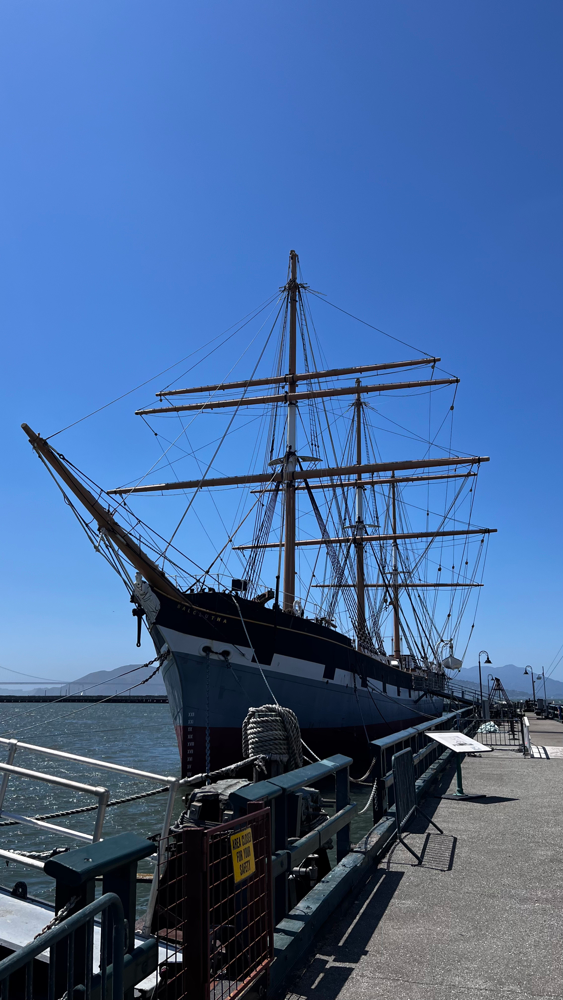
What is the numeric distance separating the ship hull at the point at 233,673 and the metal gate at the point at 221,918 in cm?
1349

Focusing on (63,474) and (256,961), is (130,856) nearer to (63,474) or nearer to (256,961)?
(256,961)

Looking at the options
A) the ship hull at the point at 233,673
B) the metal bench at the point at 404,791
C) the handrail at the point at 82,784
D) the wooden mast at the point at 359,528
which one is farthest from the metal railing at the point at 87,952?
the wooden mast at the point at 359,528

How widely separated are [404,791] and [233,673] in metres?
12.0

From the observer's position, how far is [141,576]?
19.4 m

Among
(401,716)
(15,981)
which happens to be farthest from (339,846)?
(401,716)

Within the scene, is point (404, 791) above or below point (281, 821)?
below

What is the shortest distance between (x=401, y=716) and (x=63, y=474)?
2203cm

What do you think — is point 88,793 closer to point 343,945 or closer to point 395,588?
point 343,945

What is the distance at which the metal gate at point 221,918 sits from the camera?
3330 mm

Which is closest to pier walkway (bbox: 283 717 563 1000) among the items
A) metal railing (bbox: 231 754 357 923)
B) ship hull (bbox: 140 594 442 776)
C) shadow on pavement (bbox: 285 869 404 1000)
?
shadow on pavement (bbox: 285 869 404 1000)

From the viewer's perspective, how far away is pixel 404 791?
26.1 ft

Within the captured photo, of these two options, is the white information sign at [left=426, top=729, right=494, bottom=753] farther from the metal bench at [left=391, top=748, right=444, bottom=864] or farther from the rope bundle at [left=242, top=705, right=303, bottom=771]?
the rope bundle at [left=242, top=705, right=303, bottom=771]

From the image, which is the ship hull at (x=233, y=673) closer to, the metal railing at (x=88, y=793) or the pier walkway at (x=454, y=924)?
the pier walkway at (x=454, y=924)

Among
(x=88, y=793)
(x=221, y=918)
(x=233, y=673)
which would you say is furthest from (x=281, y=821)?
(x=233, y=673)
